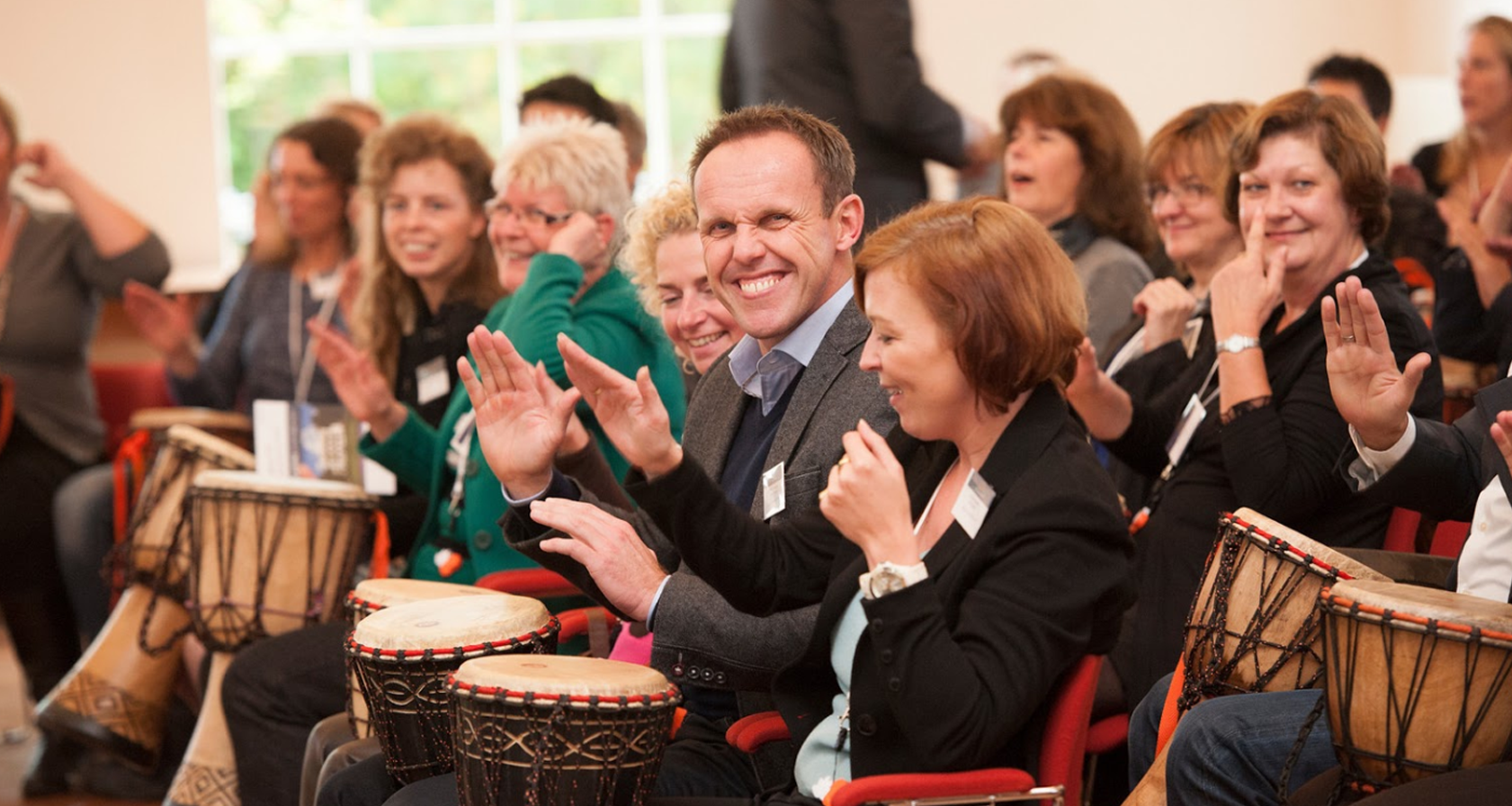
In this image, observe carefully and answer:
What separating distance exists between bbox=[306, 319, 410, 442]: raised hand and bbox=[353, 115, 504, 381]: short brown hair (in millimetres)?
373

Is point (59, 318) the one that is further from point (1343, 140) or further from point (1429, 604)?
point (1429, 604)

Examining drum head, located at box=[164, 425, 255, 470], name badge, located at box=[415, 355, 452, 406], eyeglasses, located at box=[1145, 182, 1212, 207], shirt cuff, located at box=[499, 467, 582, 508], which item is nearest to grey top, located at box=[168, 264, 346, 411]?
drum head, located at box=[164, 425, 255, 470]

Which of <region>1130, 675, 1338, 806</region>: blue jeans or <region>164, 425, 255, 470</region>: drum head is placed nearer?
<region>1130, 675, 1338, 806</region>: blue jeans

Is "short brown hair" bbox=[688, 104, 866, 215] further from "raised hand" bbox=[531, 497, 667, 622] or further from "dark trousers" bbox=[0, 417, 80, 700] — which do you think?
"dark trousers" bbox=[0, 417, 80, 700]

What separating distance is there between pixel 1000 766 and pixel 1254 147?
1.47 meters

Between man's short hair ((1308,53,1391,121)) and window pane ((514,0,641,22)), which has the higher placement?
window pane ((514,0,641,22))

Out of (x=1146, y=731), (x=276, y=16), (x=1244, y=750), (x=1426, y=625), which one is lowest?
(x=1146, y=731)

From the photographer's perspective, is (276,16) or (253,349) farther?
(276,16)

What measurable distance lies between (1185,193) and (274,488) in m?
2.17

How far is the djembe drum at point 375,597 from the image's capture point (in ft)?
9.09

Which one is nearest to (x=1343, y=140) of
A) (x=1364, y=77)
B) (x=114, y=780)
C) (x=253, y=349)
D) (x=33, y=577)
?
(x=1364, y=77)

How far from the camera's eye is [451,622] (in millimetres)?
2453

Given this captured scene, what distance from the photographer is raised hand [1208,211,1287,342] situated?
2.71 meters

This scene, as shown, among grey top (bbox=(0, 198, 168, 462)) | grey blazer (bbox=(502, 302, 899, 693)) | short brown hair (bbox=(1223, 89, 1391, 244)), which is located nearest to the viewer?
grey blazer (bbox=(502, 302, 899, 693))
